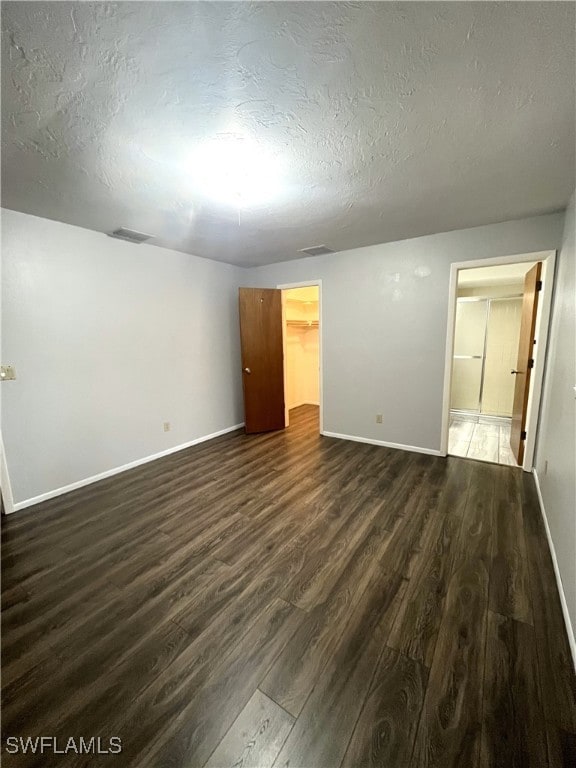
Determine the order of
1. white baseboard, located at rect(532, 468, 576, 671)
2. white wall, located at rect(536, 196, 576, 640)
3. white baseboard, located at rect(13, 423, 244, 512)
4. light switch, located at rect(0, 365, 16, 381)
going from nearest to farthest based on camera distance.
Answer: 1. white baseboard, located at rect(532, 468, 576, 671)
2. white wall, located at rect(536, 196, 576, 640)
3. light switch, located at rect(0, 365, 16, 381)
4. white baseboard, located at rect(13, 423, 244, 512)

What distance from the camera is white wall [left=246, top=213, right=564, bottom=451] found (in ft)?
10.4

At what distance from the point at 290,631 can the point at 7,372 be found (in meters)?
2.80

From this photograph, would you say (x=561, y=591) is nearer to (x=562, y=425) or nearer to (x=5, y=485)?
(x=562, y=425)

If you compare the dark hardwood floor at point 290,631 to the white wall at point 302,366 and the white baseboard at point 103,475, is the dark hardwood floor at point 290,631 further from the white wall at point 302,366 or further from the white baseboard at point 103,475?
the white wall at point 302,366

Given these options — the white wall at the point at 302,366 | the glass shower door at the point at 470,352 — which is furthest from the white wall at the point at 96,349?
the glass shower door at the point at 470,352

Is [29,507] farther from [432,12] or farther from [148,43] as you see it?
[432,12]

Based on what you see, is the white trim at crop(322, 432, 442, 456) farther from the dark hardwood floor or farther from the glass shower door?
the glass shower door

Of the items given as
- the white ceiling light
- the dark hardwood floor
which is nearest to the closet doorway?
the white ceiling light

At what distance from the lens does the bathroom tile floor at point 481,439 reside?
3.48 meters

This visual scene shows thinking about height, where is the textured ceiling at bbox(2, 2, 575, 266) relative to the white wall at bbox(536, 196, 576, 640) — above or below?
above

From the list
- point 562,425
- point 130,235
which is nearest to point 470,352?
point 562,425

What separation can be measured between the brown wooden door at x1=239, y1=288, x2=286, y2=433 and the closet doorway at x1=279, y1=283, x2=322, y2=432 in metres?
0.87

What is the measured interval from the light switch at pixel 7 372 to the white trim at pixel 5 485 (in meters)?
0.50

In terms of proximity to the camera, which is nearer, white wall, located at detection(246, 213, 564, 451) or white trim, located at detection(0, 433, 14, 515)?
white trim, located at detection(0, 433, 14, 515)
